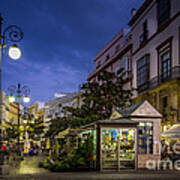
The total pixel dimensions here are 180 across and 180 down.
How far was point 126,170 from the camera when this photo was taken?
17.0m

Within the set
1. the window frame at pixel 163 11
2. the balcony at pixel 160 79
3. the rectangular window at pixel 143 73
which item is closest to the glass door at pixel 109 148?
the balcony at pixel 160 79

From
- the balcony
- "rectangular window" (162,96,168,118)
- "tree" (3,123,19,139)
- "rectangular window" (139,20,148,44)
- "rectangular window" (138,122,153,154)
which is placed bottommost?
"tree" (3,123,19,139)

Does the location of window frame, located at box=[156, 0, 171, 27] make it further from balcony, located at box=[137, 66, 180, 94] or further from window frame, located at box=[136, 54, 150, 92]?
balcony, located at box=[137, 66, 180, 94]

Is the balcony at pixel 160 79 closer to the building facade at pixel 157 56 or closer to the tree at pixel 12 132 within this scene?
the building facade at pixel 157 56

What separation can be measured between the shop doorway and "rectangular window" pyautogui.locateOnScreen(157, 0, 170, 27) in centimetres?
1614

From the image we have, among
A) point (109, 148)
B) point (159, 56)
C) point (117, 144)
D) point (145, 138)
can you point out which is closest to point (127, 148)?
point (117, 144)

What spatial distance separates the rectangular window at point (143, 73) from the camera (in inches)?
1320

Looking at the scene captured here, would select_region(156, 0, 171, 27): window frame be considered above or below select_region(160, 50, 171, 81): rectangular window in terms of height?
above

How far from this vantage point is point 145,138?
18906 mm

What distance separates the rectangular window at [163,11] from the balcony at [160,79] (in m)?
5.15

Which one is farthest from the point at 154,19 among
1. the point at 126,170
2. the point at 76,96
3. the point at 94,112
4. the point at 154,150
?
the point at 76,96

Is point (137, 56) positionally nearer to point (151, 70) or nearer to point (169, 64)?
point (151, 70)

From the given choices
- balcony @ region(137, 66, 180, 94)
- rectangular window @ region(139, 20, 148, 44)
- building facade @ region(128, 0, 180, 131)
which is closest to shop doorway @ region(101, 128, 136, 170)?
building facade @ region(128, 0, 180, 131)

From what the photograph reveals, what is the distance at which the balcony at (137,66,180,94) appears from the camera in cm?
2669
